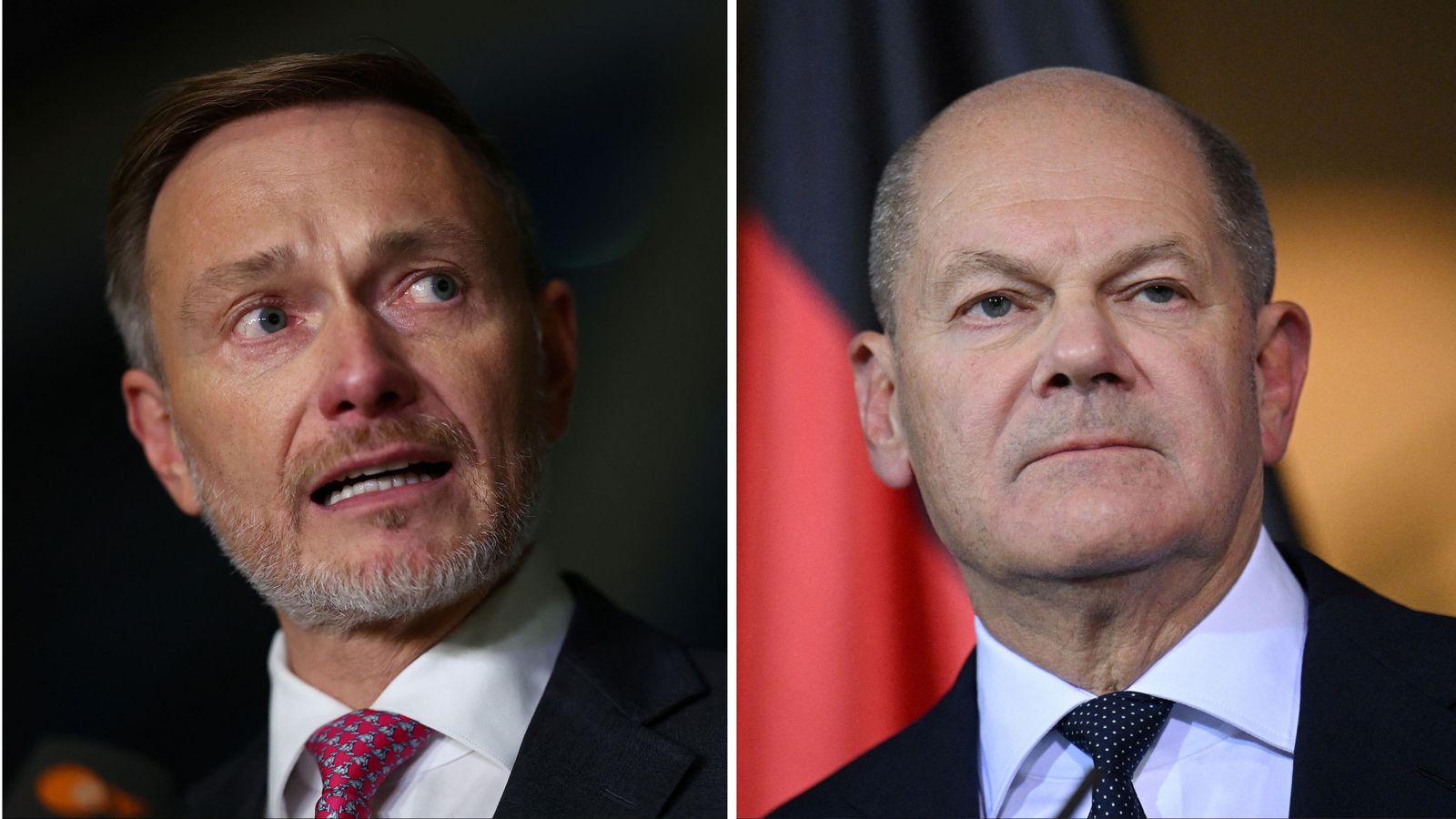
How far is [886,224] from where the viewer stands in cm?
229

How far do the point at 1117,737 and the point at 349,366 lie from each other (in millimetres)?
1229

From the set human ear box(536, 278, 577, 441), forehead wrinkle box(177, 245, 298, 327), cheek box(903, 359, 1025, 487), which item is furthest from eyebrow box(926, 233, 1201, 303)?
forehead wrinkle box(177, 245, 298, 327)

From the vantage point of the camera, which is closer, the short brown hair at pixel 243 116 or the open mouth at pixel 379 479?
the open mouth at pixel 379 479

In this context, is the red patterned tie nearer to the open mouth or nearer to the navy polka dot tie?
the open mouth

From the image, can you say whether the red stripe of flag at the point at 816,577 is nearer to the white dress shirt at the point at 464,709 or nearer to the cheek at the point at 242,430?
the white dress shirt at the point at 464,709

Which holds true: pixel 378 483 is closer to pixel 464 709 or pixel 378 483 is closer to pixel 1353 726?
pixel 464 709

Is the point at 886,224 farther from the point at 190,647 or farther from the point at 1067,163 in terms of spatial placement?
the point at 190,647

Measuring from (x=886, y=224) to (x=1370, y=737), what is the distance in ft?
3.33

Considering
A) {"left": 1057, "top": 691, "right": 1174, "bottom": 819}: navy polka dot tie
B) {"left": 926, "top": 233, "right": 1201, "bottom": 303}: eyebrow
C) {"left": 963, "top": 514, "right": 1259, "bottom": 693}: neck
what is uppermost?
{"left": 926, "top": 233, "right": 1201, "bottom": 303}: eyebrow

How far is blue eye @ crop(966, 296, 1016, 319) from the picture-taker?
208 centimetres

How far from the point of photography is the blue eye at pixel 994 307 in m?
2.08

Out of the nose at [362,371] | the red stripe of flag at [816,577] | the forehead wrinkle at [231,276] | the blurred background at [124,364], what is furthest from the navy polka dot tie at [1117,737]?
the forehead wrinkle at [231,276]

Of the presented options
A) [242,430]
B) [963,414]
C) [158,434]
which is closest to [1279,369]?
[963,414]

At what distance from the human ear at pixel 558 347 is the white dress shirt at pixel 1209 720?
87cm
